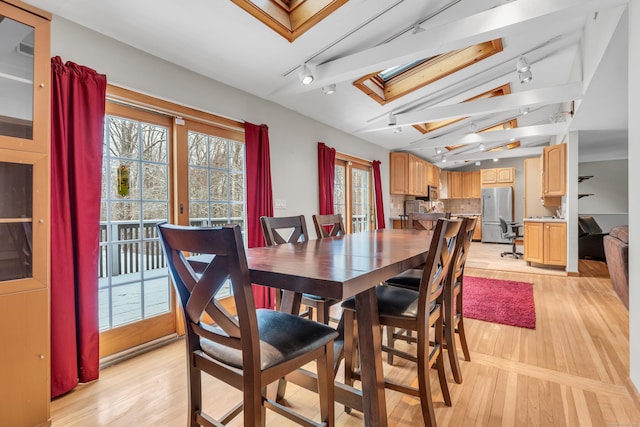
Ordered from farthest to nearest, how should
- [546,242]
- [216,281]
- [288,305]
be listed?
[546,242], [288,305], [216,281]

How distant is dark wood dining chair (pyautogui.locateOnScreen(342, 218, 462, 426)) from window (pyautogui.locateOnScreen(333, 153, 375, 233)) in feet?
10.9

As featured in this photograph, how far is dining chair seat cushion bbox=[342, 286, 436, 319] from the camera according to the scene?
1.48 m

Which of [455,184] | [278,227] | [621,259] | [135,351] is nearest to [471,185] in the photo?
[455,184]

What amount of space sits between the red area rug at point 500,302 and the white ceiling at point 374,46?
2.34 m

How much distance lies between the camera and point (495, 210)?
8727 mm

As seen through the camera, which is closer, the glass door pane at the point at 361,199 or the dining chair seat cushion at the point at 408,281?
the dining chair seat cushion at the point at 408,281

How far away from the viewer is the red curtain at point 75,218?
6.04 feet

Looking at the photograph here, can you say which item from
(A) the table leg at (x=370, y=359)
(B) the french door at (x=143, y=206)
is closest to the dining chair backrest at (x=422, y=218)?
(B) the french door at (x=143, y=206)

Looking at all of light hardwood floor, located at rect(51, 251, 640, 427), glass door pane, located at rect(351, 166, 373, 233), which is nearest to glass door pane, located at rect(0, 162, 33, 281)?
light hardwood floor, located at rect(51, 251, 640, 427)

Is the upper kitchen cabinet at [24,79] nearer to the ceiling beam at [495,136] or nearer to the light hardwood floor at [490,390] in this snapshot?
the light hardwood floor at [490,390]

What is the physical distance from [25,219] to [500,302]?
4.13 metres

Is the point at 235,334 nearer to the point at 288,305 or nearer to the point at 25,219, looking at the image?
the point at 288,305

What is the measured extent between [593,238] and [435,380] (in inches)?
236

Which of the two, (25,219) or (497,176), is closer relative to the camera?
(25,219)
